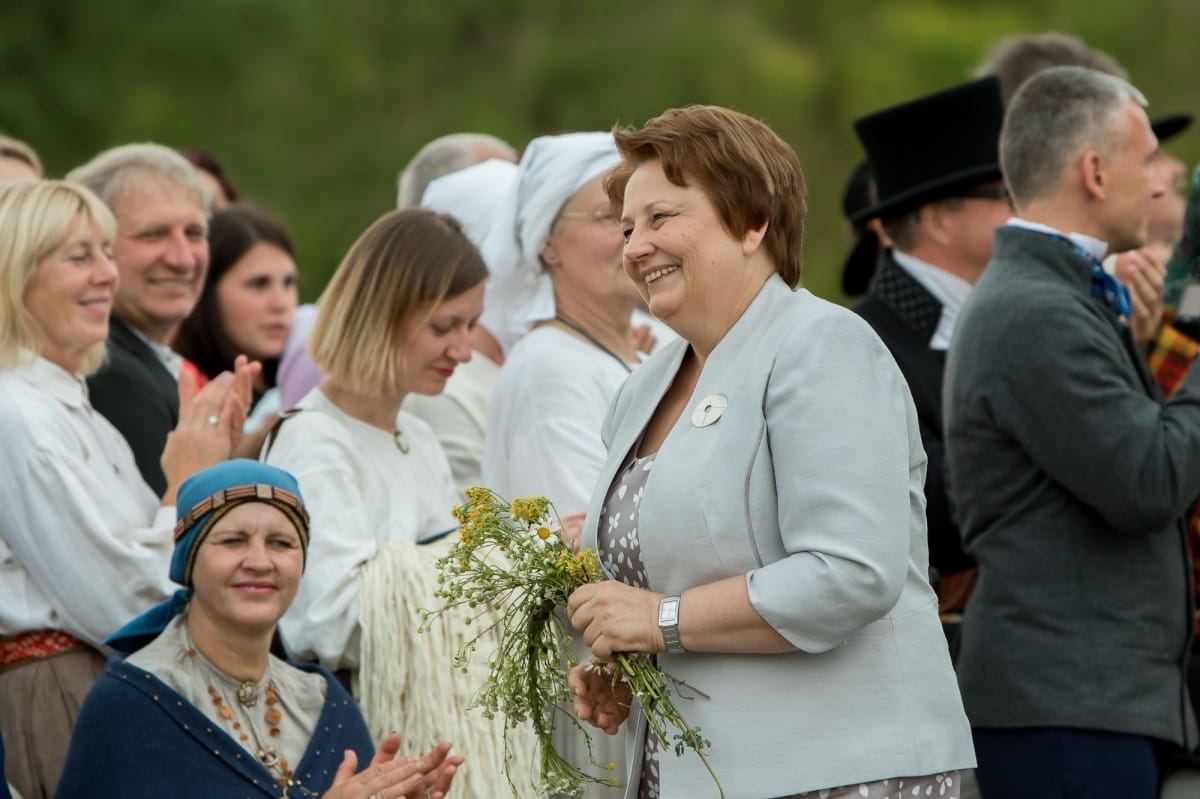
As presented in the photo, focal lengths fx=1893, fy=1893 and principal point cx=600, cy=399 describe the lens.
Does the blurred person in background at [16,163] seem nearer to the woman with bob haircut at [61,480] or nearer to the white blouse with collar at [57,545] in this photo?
the woman with bob haircut at [61,480]

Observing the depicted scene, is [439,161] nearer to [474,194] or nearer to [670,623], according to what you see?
[474,194]

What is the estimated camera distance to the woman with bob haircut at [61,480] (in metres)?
4.58

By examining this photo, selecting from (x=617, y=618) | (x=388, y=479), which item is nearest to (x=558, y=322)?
(x=388, y=479)

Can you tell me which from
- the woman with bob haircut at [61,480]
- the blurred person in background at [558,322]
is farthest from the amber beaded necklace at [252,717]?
the blurred person in background at [558,322]

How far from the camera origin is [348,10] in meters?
18.4

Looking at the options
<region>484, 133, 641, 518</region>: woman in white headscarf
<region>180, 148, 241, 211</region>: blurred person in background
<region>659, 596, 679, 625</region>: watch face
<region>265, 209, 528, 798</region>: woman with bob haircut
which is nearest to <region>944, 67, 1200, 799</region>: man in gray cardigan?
<region>484, 133, 641, 518</region>: woman in white headscarf

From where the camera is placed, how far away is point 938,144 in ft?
18.8

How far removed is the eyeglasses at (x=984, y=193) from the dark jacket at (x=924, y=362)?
0.98ft

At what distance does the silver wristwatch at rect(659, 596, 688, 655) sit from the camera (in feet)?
10.6

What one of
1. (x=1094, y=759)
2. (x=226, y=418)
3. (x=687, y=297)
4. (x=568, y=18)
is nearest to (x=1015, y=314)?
(x=1094, y=759)

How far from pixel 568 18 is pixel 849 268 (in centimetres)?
1283

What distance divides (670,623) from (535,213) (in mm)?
2264

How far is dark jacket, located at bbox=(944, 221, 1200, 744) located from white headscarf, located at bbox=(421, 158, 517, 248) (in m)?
1.97

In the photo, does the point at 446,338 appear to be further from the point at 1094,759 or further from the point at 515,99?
the point at 515,99
